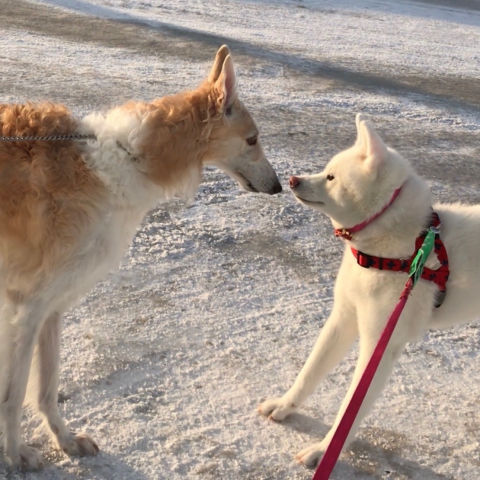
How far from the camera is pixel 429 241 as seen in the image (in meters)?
2.96

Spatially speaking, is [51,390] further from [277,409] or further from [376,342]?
[376,342]

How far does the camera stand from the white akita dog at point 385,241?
305cm

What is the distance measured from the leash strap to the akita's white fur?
4.00 feet

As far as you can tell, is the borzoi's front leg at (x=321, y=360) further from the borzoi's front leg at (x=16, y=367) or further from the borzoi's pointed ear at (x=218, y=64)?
the borzoi's pointed ear at (x=218, y=64)

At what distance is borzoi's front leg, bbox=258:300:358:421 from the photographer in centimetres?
336

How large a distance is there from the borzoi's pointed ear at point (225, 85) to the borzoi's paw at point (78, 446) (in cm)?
177

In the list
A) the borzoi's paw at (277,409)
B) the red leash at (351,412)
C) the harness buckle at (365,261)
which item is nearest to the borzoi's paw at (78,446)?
the borzoi's paw at (277,409)

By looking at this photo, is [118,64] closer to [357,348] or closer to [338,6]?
[357,348]

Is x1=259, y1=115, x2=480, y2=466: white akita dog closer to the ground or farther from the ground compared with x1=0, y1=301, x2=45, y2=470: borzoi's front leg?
farther from the ground

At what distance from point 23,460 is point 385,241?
1964 millimetres

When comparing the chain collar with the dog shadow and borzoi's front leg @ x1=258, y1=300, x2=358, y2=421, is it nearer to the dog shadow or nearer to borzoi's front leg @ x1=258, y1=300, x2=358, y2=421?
borzoi's front leg @ x1=258, y1=300, x2=358, y2=421

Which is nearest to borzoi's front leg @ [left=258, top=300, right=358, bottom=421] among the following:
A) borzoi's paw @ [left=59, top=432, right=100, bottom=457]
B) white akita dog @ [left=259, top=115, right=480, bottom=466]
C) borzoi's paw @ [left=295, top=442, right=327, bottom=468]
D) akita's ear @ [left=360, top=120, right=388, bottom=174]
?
white akita dog @ [left=259, top=115, right=480, bottom=466]

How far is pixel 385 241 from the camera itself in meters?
3.10

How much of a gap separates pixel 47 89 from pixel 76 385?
199 inches
